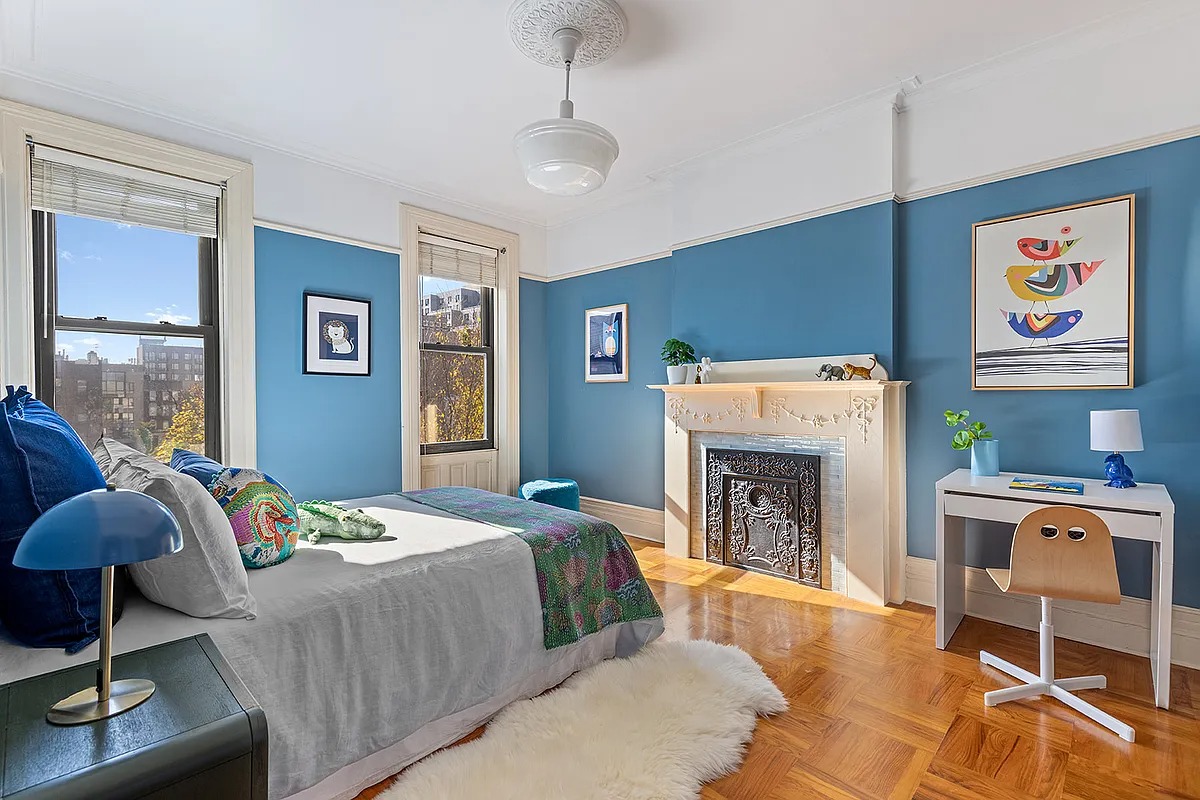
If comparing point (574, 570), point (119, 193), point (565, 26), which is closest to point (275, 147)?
point (119, 193)

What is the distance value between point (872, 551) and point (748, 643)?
104cm

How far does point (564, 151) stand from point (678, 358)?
1.96m

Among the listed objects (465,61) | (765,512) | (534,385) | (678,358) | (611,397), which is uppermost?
(465,61)

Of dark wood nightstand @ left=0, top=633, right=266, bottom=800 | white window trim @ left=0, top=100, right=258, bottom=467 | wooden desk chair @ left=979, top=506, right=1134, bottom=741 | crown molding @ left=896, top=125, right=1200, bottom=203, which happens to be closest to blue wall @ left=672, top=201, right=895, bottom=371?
crown molding @ left=896, top=125, right=1200, bottom=203

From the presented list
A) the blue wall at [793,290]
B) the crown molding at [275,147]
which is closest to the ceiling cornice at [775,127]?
the crown molding at [275,147]

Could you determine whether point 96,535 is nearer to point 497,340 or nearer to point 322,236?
point 322,236

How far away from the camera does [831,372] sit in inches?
132

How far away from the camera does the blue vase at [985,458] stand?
9.16 feet

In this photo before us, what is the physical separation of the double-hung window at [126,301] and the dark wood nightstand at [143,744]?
267 centimetres

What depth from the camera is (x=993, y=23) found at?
253 centimetres

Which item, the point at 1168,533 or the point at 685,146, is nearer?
the point at 1168,533

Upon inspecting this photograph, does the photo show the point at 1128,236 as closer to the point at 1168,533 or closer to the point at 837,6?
the point at 1168,533

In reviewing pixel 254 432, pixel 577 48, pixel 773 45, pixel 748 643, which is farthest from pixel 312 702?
pixel 773 45

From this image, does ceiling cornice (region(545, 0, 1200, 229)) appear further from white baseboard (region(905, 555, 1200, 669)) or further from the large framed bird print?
white baseboard (region(905, 555, 1200, 669))
